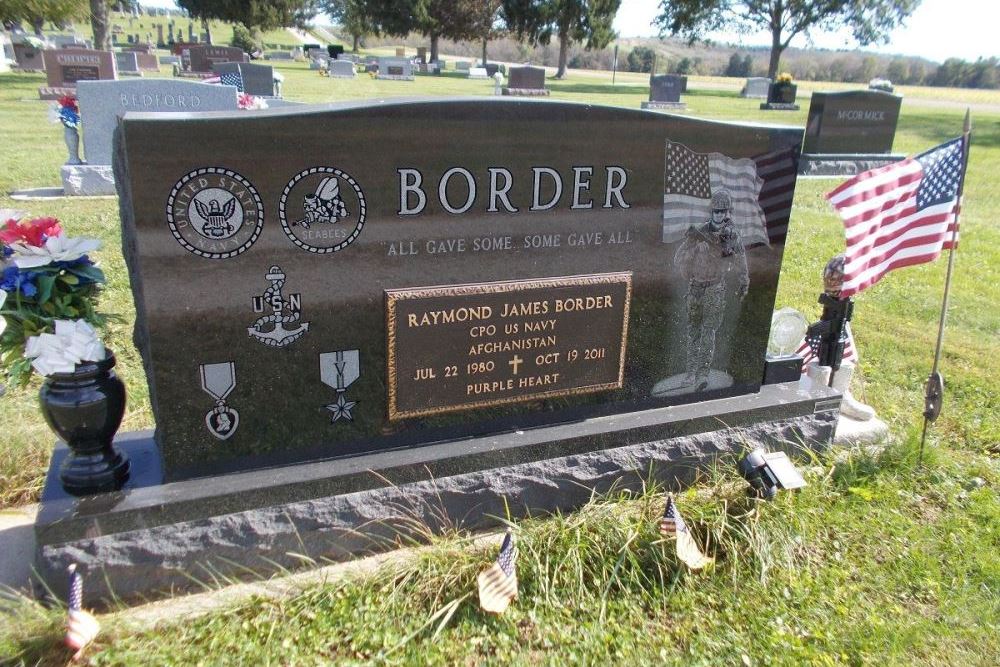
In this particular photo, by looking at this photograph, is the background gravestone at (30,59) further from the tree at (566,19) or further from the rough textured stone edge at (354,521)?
the rough textured stone edge at (354,521)

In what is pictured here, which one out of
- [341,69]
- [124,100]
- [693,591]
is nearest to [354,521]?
[693,591]

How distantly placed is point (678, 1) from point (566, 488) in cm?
4901

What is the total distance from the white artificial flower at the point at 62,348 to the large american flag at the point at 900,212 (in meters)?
3.53

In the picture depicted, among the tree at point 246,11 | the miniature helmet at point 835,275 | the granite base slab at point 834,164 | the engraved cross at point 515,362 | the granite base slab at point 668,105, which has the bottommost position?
the granite base slab at point 834,164

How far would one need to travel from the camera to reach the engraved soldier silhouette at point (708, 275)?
4047mm

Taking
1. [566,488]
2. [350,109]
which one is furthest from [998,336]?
[350,109]

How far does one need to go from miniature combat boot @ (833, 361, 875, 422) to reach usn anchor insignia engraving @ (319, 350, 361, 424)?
3.21m

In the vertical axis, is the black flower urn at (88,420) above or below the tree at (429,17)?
below

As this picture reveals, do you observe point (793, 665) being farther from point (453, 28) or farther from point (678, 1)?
point (453, 28)

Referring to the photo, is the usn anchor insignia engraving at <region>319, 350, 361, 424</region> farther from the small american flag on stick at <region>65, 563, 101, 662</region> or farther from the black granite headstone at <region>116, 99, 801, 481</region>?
the small american flag on stick at <region>65, 563, 101, 662</region>

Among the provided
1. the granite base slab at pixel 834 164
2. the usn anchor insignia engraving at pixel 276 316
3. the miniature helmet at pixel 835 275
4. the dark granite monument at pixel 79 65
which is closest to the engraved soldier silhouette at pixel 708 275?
the miniature helmet at pixel 835 275

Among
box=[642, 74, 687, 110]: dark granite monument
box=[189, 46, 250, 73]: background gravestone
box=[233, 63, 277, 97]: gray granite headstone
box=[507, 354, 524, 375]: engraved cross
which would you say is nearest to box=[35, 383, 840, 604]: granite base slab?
box=[507, 354, 524, 375]: engraved cross

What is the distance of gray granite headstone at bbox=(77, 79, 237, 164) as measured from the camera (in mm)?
11203

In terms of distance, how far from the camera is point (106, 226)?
30.1ft
